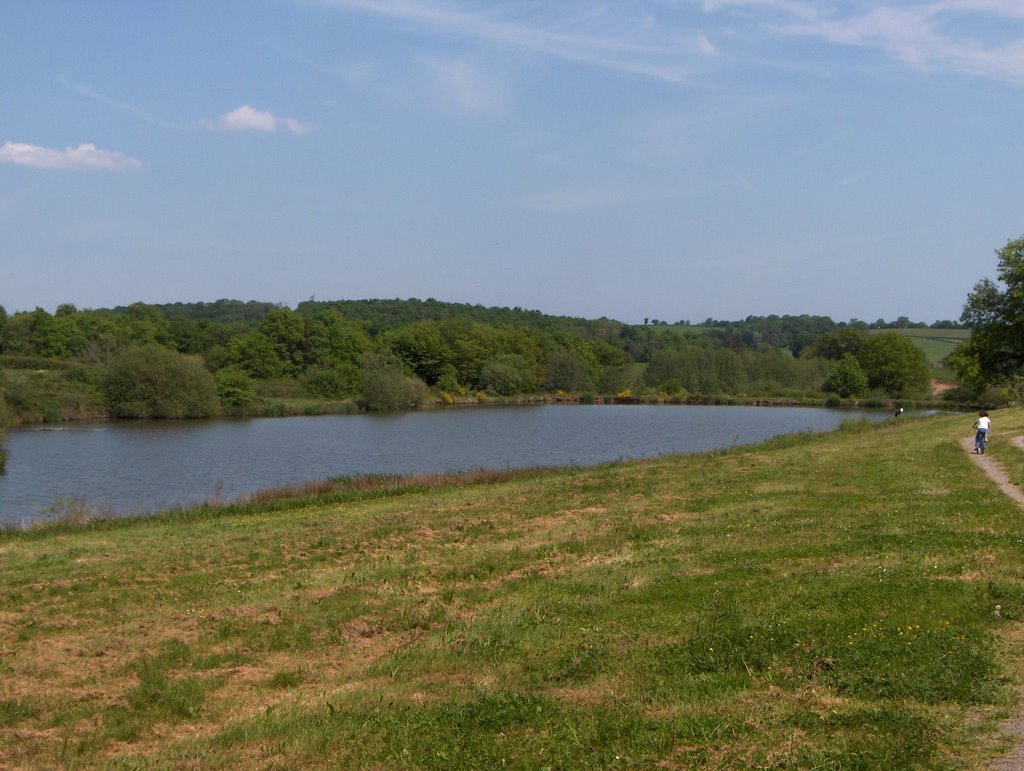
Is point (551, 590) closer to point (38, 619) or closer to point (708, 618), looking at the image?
point (708, 618)

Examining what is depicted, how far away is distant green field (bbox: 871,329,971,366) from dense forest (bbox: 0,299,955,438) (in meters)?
21.5

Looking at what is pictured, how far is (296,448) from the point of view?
5678 cm

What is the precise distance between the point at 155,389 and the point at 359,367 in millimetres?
36344

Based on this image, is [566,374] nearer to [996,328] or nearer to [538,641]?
[996,328]

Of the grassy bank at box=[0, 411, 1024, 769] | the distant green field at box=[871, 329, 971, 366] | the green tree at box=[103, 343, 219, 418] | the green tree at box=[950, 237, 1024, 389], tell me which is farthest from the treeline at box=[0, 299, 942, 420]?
the grassy bank at box=[0, 411, 1024, 769]

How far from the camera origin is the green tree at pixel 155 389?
83.1 metres

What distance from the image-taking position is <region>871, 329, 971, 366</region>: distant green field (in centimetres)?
15112

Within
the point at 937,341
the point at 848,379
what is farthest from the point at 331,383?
the point at 937,341

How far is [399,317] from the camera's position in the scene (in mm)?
178875

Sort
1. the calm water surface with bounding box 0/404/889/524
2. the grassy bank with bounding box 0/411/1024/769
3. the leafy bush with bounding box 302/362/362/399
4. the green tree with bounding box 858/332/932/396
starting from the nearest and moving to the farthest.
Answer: the grassy bank with bounding box 0/411/1024/769 < the calm water surface with bounding box 0/404/889/524 < the leafy bush with bounding box 302/362/362/399 < the green tree with bounding box 858/332/932/396

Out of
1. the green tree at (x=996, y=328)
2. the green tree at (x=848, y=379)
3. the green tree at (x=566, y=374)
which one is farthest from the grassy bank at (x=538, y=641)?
the green tree at (x=566, y=374)

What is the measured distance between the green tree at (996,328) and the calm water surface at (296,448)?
27.8 ft

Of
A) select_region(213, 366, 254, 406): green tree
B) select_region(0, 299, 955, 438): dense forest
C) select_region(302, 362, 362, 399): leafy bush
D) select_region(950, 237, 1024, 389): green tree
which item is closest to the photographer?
select_region(950, 237, 1024, 389): green tree

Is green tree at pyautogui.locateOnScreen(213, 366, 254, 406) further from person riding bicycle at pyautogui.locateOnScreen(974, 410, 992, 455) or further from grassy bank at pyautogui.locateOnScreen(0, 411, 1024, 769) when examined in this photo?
person riding bicycle at pyautogui.locateOnScreen(974, 410, 992, 455)
